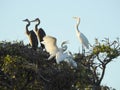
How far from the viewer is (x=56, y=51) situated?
1287 inches

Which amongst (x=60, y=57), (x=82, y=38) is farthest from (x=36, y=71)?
(x=82, y=38)

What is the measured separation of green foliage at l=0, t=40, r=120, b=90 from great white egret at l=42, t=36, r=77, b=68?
27 centimetres

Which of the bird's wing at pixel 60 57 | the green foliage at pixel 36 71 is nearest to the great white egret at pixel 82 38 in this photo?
the green foliage at pixel 36 71

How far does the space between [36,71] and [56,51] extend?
7.33ft

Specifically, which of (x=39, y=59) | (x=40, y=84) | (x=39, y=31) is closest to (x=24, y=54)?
(x=39, y=59)

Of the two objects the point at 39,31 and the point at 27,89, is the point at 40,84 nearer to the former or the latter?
the point at 27,89

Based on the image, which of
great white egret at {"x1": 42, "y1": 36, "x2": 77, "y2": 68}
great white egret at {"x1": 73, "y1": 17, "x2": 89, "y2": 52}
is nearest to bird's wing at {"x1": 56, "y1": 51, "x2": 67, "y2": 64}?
great white egret at {"x1": 42, "y1": 36, "x2": 77, "y2": 68}

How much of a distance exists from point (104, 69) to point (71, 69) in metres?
6.97

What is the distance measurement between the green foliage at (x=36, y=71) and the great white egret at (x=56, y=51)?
266mm

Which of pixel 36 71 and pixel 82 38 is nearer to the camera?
pixel 36 71

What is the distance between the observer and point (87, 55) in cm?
3584

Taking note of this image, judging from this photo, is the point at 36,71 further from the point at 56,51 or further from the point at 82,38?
the point at 82,38

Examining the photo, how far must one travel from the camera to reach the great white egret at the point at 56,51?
31250 mm

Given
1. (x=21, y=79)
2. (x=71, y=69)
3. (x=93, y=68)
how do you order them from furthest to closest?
(x=93, y=68)
(x=21, y=79)
(x=71, y=69)
